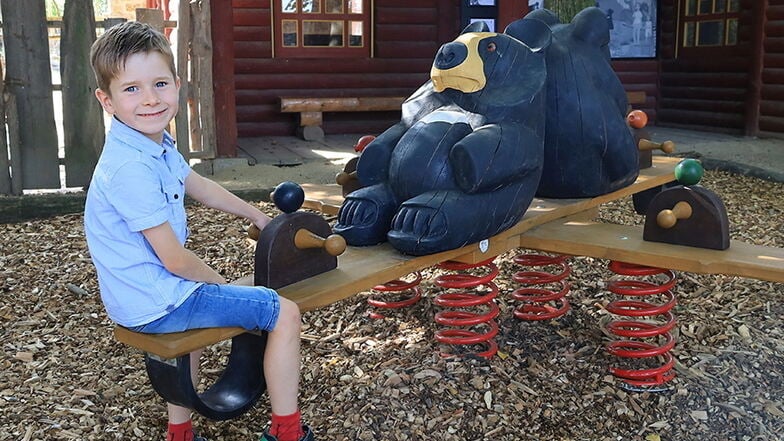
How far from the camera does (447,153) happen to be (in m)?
2.68

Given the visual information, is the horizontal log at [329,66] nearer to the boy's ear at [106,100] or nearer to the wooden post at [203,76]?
the wooden post at [203,76]

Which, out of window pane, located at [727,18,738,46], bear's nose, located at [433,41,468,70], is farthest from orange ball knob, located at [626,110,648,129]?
window pane, located at [727,18,738,46]

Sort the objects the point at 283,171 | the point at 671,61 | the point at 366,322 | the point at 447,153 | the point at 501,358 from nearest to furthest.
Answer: the point at 447,153 → the point at 501,358 → the point at 366,322 → the point at 283,171 → the point at 671,61

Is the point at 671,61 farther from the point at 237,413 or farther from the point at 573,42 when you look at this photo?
the point at 237,413

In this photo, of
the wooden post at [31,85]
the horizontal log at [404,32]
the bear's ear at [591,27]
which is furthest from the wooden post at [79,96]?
the horizontal log at [404,32]

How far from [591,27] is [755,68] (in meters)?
6.95

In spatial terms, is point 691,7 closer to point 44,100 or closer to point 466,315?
point 44,100

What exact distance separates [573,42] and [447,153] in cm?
93

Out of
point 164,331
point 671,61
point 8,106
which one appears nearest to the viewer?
point 164,331

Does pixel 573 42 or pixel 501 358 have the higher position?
pixel 573 42

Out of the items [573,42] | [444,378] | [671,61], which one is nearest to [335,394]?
[444,378]

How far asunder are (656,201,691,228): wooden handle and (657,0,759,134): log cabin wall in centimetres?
759

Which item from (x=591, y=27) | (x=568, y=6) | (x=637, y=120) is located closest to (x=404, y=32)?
(x=568, y=6)

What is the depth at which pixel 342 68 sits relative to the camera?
9.45m
